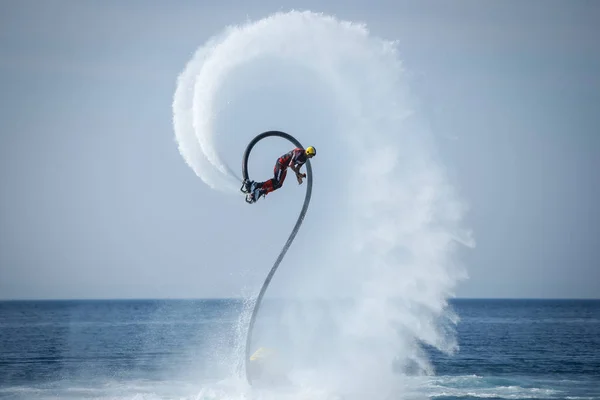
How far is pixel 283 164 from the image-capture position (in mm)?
28797

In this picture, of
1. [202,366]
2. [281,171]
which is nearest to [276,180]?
[281,171]

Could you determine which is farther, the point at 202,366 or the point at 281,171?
the point at 202,366

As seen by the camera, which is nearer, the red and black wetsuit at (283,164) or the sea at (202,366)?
the red and black wetsuit at (283,164)

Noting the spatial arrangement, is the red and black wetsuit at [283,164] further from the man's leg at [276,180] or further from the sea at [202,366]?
the sea at [202,366]

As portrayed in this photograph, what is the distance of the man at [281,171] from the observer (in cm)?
2853

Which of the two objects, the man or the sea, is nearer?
the man

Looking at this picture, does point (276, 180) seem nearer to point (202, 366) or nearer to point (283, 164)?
point (283, 164)

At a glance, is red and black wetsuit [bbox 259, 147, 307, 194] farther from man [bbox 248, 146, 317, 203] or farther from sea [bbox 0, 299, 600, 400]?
sea [bbox 0, 299, 600, 400]

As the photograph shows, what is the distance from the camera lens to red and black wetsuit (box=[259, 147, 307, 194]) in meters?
28.7

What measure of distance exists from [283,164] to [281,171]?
293mm

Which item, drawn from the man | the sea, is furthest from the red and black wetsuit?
the sea

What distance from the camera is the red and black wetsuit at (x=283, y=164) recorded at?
28.7 meters

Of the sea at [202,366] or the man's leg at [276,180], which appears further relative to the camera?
the sea at [202,366]

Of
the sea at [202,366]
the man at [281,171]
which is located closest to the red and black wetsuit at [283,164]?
the man at [281,171]
